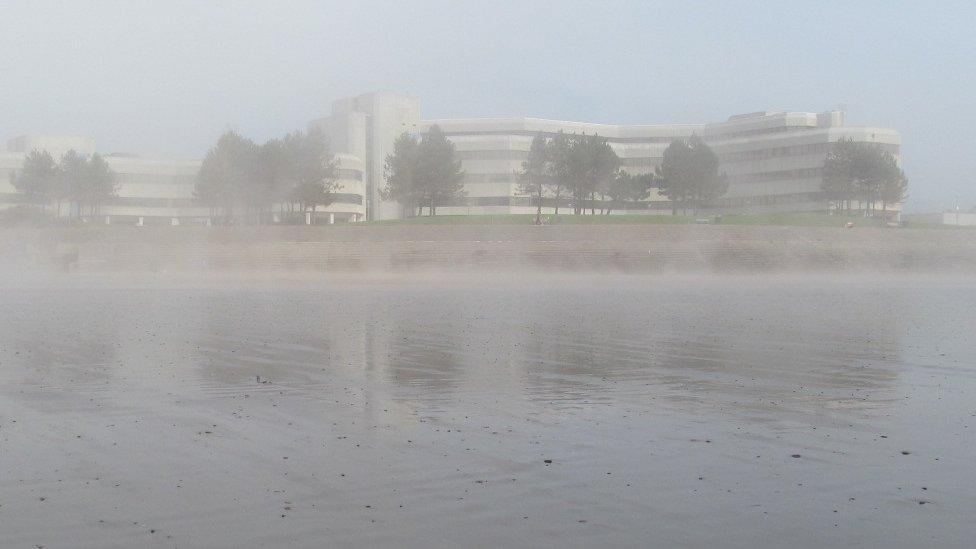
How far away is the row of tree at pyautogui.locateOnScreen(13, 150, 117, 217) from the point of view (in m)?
93.2

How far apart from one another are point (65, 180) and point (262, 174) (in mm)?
18725

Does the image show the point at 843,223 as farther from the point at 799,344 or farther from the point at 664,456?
the point at 664,456

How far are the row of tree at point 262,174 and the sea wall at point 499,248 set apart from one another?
17.6 m

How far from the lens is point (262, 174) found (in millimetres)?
87688

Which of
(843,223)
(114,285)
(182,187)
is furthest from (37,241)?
(843,223)

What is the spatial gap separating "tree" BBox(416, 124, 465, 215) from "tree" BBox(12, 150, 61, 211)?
31104 millimetres

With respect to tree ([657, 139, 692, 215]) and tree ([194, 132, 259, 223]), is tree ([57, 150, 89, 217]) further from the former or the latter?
tree ([657, 139, 692, 215])

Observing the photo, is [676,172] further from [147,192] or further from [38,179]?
[38,179]

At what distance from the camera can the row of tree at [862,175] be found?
3720 inches

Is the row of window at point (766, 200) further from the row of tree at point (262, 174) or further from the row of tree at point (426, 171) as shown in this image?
the row of tree at point (262, 174)

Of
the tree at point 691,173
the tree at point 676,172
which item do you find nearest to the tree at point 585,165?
the tree at point 676,172

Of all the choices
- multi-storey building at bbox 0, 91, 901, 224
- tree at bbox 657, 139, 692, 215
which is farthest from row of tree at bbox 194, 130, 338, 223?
tree at bbox 657, 139, 692, 215

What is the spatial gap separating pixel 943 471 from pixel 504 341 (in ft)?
39.2

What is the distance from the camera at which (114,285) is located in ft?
149
